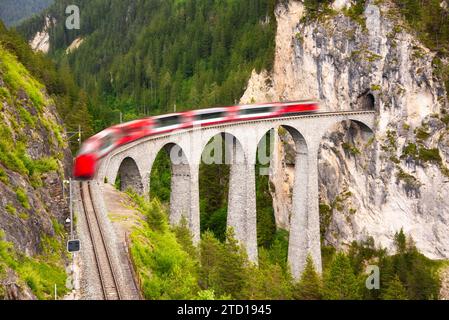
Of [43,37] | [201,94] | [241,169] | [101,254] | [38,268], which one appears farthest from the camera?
[43,37]

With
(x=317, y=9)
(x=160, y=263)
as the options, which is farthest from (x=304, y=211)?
(x=160, y=263)

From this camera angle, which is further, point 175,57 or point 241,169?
point 175,57

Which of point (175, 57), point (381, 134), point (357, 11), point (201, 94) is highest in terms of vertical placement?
point (175, 57)

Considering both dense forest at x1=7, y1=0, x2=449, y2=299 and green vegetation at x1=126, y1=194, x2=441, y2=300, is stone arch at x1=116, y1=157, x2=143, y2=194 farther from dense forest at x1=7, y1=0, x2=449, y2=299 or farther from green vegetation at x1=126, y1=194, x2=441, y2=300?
dense forest at x1=7, y1=0, x2=449, y2=299

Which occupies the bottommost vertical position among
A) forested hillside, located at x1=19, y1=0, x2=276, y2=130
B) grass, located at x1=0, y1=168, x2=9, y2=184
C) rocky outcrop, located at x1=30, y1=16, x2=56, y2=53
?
grass, located at x1=0, y1=168, x2=9, y2=184

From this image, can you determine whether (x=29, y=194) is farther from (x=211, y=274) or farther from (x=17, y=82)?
(x=17, y=82)

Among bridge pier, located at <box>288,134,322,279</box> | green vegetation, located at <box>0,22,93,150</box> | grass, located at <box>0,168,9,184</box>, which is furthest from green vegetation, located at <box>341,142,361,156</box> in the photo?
grass, located at <box>0,168,9,184</box>

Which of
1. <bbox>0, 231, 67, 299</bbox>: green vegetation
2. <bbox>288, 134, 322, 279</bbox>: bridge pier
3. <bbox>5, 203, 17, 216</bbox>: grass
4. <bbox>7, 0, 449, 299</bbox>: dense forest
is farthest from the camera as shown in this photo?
<bbox>288, 134, 322, 279</bbox>: bridge pier
